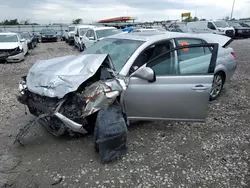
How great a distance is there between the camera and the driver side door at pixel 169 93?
11.6ft

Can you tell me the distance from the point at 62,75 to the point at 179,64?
1802 millimetres

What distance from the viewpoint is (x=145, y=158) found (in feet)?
10.7

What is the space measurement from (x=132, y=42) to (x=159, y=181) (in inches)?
A: 90.4

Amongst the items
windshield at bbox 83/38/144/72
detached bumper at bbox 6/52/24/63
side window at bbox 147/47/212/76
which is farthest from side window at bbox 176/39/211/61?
detached bumper at bbox 6/52/24/63

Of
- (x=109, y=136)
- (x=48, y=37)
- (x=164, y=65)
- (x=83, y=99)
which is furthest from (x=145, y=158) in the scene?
(x=48, y=37)

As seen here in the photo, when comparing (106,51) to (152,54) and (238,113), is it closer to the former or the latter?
(152,54)

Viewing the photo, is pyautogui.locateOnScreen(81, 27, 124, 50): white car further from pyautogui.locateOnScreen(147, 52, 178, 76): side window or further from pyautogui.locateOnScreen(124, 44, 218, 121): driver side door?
pyautogui.locateOnScreen(124, 44, 218, 121): driver side door

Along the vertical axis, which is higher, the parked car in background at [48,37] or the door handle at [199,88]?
the door handle at [199,88]

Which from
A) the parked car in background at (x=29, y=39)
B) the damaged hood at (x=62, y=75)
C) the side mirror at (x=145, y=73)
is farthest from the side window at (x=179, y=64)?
the parked car in background at (x=29, y=39)

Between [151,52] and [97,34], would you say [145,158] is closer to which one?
[151,52]

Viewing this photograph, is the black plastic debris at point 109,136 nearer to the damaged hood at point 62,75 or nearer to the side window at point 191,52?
the damaged hood at point 62,75

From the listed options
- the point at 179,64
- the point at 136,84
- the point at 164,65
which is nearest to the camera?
the point at 136,84

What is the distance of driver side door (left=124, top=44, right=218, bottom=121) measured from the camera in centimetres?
354

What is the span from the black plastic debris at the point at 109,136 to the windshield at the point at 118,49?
833mm
